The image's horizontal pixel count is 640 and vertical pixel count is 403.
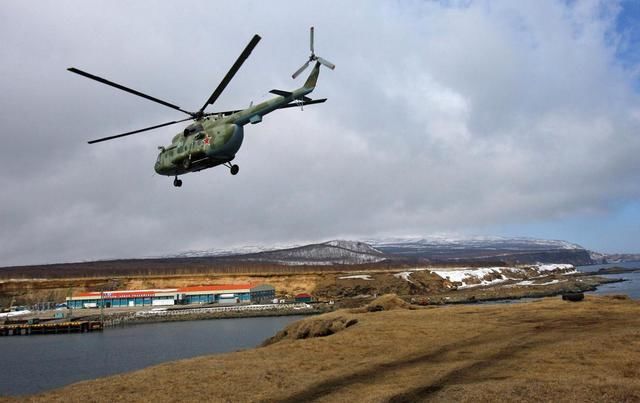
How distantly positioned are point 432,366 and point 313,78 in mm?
13292

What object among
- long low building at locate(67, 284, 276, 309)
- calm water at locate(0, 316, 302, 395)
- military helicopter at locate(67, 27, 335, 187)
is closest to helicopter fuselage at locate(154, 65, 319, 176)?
military helicopter at locate(67, 27, 335, 187)

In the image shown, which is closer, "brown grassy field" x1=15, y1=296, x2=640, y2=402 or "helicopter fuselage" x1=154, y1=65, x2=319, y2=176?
"brown grassy field" x1=15, y1=296, x2=640, y2=402

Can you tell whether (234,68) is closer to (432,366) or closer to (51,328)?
(432,366)

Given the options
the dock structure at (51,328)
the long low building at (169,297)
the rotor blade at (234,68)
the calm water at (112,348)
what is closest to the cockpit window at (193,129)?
the rotor blade at (234,68)

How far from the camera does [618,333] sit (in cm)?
2144

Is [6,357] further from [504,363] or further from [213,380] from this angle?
[504,363]

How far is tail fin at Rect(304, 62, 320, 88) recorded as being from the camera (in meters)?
21.5

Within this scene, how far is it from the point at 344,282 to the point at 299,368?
10152 cm

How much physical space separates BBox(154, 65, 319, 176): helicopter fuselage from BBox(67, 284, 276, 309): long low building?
86.4m

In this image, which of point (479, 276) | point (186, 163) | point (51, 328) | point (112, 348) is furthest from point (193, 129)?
point (479, 276)

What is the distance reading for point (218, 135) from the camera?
2258 cm

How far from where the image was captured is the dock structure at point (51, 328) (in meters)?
76.5

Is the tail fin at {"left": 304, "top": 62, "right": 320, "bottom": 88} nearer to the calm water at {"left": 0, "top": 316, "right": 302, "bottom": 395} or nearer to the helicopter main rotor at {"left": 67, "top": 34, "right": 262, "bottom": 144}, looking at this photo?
the helicopter main rotor at {"left": 67, "top": 34, "right": 262, "bottom": 144}

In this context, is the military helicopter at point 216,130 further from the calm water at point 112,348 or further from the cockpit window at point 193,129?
the calm water at point 112,348
